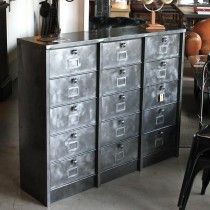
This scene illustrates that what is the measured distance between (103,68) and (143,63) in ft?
1.37

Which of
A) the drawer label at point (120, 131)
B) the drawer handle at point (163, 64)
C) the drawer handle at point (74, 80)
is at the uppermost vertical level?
the drawer handle at point (163, 64)

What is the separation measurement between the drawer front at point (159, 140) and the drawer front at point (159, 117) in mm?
48

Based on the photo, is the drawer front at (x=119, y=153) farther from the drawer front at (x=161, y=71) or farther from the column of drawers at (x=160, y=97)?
the drawer front at (x=161, y=71)

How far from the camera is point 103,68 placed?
3428mm

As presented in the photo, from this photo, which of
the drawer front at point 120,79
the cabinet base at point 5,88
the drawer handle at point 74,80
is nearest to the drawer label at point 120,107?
the drawer front at point 120,79

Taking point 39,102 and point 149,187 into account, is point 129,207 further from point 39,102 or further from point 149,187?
point 39,102

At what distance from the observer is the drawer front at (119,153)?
3.61 meters

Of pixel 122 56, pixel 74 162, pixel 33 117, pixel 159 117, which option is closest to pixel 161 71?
pixel 159 117

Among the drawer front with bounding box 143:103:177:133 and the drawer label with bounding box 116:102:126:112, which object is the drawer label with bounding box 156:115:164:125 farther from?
the drawer label with bounding box 116:102:126:112

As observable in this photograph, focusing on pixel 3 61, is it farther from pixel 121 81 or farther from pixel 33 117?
pixel 33 117

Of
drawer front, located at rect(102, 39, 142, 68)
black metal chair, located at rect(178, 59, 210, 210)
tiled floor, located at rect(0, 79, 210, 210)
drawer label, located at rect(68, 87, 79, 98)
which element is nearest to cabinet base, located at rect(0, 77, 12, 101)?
tiled floor, located at rect(0, 79, 210, 210)

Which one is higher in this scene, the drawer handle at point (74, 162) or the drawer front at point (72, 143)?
the drawer front at point (72, 143)

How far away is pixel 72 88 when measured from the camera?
128 inches

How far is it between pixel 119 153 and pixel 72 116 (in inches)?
23.1
